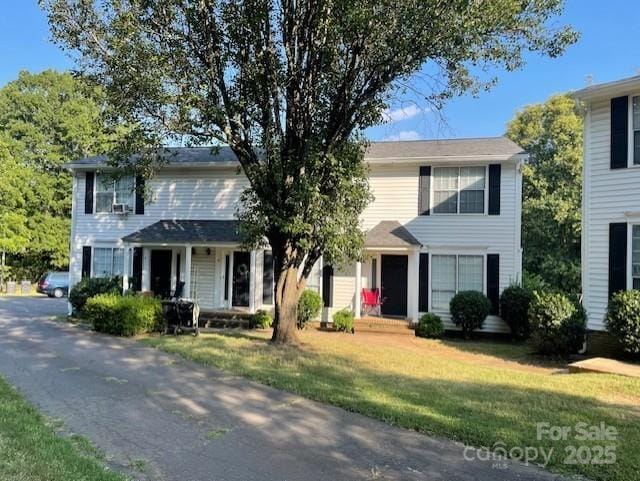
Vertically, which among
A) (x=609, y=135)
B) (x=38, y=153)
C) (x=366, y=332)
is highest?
(x=38, y=153)

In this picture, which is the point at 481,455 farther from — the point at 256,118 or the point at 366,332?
the point at 366,332

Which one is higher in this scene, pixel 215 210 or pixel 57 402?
pixel 215 210

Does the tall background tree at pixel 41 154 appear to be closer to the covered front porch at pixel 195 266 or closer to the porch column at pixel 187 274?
the covered front porch at pixel 195 266

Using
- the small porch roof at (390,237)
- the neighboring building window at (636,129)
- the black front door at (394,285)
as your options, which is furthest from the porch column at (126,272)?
the neighboring building window at (636,129)

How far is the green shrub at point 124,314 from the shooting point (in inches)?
531

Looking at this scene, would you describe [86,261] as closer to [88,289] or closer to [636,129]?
[88,289]

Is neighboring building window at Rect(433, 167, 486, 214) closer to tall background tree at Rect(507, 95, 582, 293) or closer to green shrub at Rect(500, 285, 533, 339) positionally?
green shrub at Rect(500, 285, 533, 339)

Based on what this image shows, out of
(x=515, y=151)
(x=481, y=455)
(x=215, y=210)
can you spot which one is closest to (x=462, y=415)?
(x=481, y=455)

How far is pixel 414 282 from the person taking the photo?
1636 cm

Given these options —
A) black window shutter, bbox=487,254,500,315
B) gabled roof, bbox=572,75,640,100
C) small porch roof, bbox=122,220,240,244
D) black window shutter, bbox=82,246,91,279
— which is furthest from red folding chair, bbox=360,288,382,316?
black window shutter, bbox=82,246,91,279

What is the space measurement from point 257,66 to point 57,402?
755 centimetres

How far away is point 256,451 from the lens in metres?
5.20

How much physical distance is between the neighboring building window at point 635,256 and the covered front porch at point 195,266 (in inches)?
434

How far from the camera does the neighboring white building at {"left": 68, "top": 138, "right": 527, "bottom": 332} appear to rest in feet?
52.3
